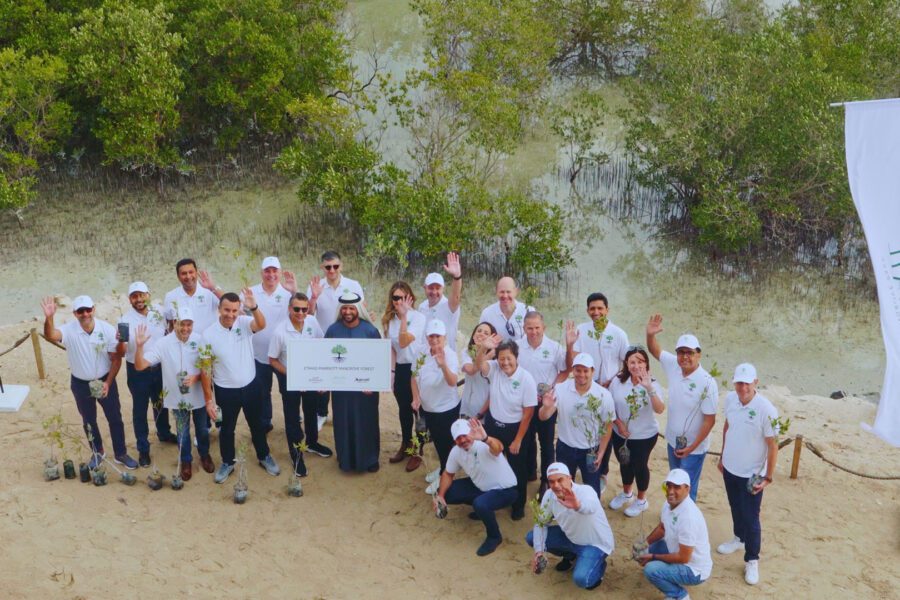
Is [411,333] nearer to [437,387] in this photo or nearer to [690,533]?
[437,387]

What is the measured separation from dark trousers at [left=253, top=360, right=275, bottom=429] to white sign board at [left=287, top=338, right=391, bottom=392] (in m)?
0.42

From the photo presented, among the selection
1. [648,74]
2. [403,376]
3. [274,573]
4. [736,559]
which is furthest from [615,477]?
[648,74]

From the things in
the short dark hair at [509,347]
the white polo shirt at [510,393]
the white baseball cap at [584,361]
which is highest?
the short dark hair at [509,347]

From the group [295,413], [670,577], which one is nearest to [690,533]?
[670,577]

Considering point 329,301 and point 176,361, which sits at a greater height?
point 329,301

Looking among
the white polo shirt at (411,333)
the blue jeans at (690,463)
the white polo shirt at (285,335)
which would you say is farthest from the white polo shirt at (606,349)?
the white polo shirt at (285,335)

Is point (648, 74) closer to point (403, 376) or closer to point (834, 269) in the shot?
point (834, 269)

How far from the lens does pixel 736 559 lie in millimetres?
8055

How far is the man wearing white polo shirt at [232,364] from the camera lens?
8672 mm

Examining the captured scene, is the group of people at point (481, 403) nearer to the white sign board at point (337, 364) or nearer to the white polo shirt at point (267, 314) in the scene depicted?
the white polo shirt at point (267, 314)

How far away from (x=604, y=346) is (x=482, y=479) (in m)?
1.62

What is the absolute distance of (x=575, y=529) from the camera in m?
7.55

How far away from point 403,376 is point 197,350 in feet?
6.33

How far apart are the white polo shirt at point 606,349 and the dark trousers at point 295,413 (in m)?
2.65
